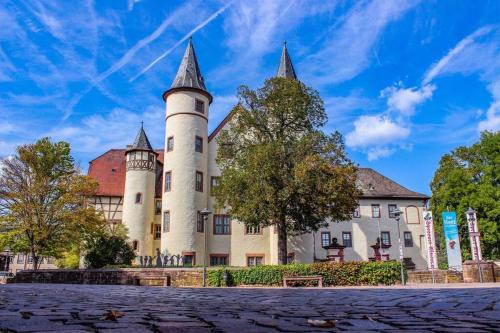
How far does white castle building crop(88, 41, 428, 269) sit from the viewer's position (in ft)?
122

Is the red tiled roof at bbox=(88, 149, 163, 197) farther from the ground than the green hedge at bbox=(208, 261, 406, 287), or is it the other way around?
the red tiled roof at bbox=(88, 149, 163, 197)

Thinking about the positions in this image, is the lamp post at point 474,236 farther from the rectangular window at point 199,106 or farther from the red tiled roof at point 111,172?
the red tiled roof at point 111,172

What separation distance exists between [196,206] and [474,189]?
2591 centimetres

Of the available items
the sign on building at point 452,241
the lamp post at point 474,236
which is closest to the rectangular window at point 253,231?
the sign on building at point 452,241

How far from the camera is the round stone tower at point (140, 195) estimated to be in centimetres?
4034

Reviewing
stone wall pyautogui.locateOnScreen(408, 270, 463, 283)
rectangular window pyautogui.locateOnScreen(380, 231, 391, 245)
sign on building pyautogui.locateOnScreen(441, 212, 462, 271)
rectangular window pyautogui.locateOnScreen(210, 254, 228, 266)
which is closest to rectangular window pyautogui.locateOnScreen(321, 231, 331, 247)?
rectangular window pyautogui.locateOnScreen(380, 231, 391, 245)

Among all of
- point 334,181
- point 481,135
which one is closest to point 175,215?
point 334,181

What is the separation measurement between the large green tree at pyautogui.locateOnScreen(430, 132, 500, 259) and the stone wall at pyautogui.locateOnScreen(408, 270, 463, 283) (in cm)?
1404

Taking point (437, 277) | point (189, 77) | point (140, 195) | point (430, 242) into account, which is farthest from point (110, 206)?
point (437, 277)

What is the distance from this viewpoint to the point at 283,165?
2889 cm

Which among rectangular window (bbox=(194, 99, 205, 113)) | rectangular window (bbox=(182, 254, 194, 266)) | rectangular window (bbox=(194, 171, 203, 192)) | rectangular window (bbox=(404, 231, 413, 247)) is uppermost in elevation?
rectangular window (bbox=(194, 99, 205, 113))

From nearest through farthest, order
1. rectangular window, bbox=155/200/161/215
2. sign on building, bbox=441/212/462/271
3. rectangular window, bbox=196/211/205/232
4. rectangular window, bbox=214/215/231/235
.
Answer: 1. sign on building, bbox=441/212/462/271
2. rectangular window, bbox=196/211/205/232
3. rectangular window, bbox=214/215/231/235
4. rectangular window, bbox=155/200/161/215

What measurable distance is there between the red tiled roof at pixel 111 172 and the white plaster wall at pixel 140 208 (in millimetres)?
1604

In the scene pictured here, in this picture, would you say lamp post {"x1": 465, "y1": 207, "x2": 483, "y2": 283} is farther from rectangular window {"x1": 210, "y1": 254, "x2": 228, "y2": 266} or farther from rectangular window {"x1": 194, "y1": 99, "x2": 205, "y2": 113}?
rectangular window {"x1": 194, "y1": 99, "x2": 205, "y2": 113}
